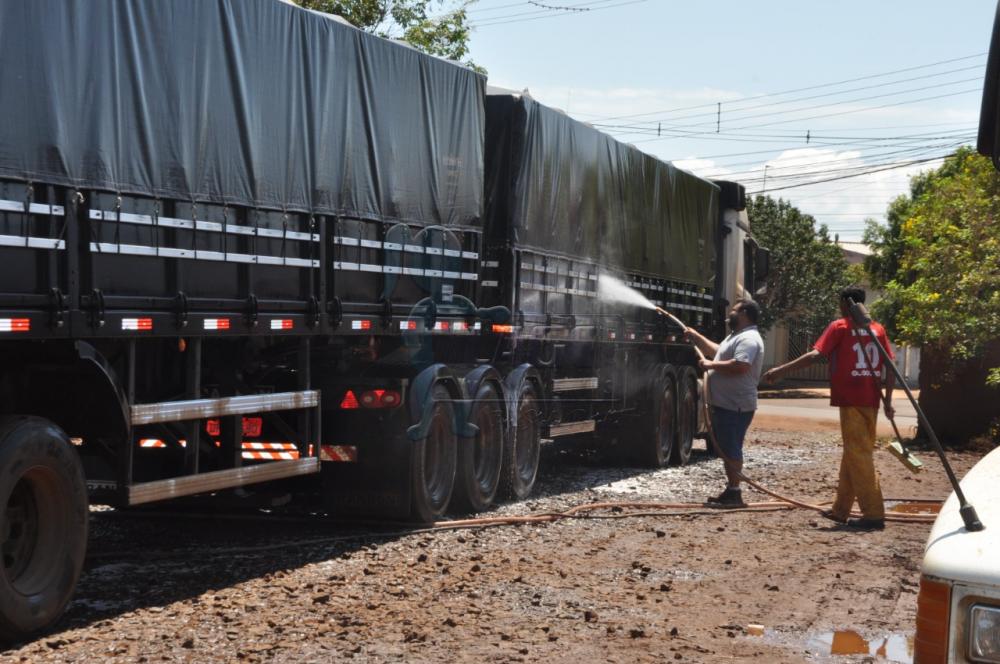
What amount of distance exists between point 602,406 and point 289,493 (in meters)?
5.64

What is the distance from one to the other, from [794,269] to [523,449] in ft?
117

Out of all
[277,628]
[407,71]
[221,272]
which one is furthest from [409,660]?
[407,71]

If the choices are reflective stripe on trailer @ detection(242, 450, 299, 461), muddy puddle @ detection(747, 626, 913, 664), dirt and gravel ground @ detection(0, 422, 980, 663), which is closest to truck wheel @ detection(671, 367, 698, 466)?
dirt and gravel ground @ detection(0, 422, 980, 663)

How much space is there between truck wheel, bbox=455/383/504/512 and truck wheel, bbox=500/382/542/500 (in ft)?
0.56

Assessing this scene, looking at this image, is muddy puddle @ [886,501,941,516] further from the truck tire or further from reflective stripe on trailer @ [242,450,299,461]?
the truck tire

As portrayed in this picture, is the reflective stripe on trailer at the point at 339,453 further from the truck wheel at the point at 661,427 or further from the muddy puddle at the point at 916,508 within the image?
the truck wheel at the point at 661,427

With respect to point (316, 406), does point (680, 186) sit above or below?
above

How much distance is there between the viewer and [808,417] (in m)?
30.4

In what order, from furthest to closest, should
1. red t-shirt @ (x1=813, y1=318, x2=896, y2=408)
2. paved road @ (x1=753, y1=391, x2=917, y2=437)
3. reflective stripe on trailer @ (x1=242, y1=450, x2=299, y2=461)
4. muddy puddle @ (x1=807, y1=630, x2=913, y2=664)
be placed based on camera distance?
paved road @ (x1=753, y1=391, x2=917, y2=437)
red t-shirt @ (x1=813, y1=318, x2=896, y2=408)
reflective stripe on trailer @ (x1=242, y1=450, x2=299, y2=461)
muddy puddle @ (x1=807, y1=630, x2=913, y2=664)

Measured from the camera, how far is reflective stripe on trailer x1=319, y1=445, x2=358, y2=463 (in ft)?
33.9

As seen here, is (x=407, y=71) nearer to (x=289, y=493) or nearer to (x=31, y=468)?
(x=289, y=493)

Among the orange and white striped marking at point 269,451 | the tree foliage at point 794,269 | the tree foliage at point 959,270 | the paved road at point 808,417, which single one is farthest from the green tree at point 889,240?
the orange and white striped marking at point 269,451

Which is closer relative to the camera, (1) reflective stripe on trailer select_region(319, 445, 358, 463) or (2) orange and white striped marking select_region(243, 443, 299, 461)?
(2) orange and white striped marking select_region(243, 443, 299, 461)

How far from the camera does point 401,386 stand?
10.5m
